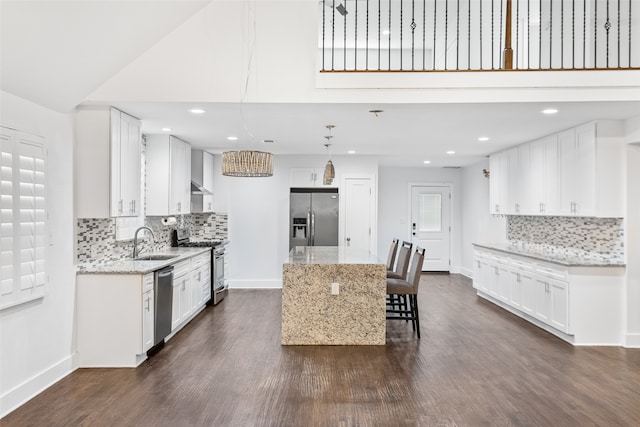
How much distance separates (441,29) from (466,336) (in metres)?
4.63

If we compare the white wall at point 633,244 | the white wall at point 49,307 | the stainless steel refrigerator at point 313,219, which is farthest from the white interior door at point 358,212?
the white wall at point 49,307

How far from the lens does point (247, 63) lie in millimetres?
3809

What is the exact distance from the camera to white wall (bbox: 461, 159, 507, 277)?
301 inches

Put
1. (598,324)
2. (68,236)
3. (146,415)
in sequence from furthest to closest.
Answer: (598,324) → (68,236) → (146,415)

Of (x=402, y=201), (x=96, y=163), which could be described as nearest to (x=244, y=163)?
(x=96, y=163)

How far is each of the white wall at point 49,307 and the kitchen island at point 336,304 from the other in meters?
2.10

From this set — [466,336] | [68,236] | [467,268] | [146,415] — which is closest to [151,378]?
[146,415]

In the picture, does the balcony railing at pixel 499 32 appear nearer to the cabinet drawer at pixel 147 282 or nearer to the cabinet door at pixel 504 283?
the cabinet drawer at pixel 147 282

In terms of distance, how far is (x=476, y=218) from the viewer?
858 centimetres

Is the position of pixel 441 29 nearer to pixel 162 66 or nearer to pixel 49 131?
pixel 162 66

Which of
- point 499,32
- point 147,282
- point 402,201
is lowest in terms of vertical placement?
point 147,282

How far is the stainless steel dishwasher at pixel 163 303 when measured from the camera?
4102 mm

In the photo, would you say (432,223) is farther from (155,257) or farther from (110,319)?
(110,319)

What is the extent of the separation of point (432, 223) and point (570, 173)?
4.56 meters
